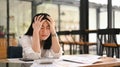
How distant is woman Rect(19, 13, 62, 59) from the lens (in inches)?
72.4

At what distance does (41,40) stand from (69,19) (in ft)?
14.7

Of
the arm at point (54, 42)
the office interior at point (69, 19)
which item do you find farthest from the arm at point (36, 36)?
the office interior at point (69, 19)

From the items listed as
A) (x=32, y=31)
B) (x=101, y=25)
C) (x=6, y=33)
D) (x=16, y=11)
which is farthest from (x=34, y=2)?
(x=32, y=31)

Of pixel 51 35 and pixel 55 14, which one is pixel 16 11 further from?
pixel 51 35

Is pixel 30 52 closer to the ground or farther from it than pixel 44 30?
closer to the ground

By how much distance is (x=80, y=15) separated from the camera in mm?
6559

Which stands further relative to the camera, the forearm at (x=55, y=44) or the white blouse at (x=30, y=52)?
the forearm at (x=55, y=44)

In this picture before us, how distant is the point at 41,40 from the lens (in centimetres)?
201

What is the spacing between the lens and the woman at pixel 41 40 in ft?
6.03

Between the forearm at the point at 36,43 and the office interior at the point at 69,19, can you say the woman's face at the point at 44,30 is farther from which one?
the office interior at the point at 69,19

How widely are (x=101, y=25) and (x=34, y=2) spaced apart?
2363 mm

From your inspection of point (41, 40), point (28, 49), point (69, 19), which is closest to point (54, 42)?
point (41, 40)

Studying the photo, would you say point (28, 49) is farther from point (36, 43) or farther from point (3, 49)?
point (3, 49)

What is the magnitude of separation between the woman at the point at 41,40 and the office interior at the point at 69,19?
9.30 feet
